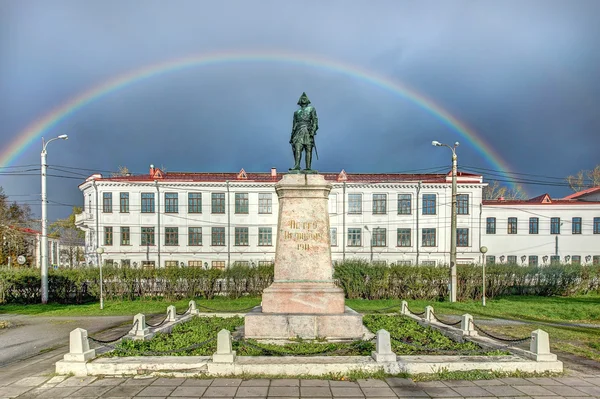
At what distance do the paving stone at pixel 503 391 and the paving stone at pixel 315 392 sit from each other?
2.73 metres

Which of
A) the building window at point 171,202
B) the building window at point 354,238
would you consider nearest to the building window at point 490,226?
the building window at point 354,238

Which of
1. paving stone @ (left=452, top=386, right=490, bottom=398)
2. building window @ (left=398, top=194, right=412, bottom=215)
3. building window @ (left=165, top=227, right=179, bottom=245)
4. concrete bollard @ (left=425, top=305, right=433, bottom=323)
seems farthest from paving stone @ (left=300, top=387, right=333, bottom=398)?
building window @ (left=165, top=227, right=179, bottom=245)

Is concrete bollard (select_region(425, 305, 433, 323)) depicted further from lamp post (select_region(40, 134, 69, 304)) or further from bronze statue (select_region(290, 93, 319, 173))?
lamp post (select_region(40, 134, 69, 304))

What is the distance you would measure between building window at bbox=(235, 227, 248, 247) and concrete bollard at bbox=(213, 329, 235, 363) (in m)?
31.3

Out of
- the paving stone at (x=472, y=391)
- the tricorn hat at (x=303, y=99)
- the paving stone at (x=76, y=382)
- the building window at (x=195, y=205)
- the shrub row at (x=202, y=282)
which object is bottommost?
the shrub row at (x=202, y=282)

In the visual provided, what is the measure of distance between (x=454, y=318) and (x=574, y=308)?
23.3 feet

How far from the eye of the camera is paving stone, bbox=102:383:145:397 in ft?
22.2

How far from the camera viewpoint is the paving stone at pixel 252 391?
21.9ft

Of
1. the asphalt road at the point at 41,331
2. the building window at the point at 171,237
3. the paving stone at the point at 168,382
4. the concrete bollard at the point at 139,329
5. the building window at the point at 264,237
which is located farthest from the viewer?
the building window at the point at 264,237

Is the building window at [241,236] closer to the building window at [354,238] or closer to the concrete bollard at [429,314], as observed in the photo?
the building window at [354,238]

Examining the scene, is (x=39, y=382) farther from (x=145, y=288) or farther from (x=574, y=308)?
(x=574, y=308)

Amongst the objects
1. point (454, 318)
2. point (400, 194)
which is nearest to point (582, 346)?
point (454, 318)

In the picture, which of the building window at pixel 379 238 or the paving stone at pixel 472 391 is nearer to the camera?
the paving stone at pixel 472 391

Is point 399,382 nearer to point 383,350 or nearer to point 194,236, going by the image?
point 383,350
